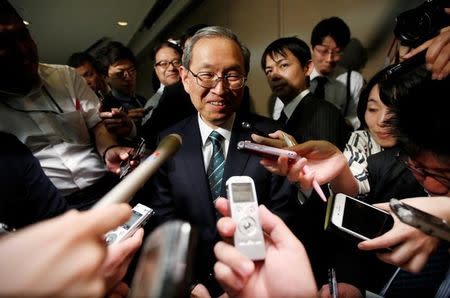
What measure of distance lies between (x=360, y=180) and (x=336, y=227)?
64 cm

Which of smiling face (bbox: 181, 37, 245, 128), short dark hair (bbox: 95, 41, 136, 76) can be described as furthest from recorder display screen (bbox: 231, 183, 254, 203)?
short dark hair (bbox: 95, 41, 136, 76)

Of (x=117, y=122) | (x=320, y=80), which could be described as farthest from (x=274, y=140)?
(x=320, y=80)

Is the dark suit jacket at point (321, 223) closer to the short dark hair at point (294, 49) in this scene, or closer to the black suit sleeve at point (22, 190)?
the short dark hair at point (294, 49)

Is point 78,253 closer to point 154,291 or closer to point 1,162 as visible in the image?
point 154,291

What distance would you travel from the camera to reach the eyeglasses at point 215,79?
1.27 metres

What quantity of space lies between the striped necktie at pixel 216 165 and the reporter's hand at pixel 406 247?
619 millimetres

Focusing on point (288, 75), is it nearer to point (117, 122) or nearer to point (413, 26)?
point (413, 26)

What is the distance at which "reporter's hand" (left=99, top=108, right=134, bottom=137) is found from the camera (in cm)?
145

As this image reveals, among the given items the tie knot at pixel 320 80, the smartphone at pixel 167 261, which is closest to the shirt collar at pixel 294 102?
the tie knot at pixel 320 80

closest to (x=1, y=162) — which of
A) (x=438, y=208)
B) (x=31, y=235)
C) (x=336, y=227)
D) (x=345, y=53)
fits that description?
(x=31, y=235)

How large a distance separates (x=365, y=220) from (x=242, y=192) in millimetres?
430

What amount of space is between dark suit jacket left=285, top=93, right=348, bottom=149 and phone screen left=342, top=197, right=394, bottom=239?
2.78 feet

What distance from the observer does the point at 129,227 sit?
915 millimetres

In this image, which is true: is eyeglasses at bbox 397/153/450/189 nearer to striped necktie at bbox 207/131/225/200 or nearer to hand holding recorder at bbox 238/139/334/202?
hand holding recorder at bbox 238/139/334/202
